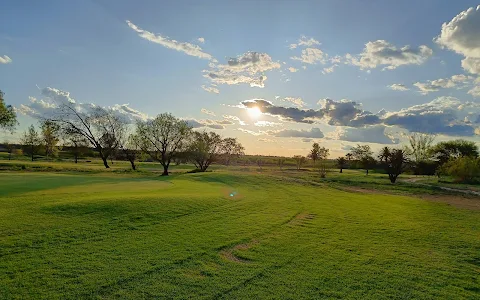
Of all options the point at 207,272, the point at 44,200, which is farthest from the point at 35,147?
the point at 207,272

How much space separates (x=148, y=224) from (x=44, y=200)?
632cm

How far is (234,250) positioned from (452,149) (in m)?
100

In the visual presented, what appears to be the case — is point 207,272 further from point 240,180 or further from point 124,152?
point 124,152

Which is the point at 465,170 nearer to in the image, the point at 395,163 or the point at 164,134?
the point at 395,163

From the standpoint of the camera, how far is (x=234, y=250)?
948 centimetres

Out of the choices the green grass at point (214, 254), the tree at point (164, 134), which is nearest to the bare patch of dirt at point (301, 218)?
the green grass at point (214, 254)

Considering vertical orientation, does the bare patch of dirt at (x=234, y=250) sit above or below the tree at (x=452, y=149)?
below

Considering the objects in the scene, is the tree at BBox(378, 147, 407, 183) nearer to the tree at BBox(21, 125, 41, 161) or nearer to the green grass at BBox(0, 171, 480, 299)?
the green grass at BBox(0, 171, 480, 299)

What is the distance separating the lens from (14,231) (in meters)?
9.70

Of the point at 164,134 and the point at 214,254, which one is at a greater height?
the point at 164,134

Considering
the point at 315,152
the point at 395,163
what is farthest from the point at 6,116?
the point at 315,152

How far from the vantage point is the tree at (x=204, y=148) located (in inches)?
2499

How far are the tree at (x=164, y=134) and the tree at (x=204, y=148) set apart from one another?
7300 mm

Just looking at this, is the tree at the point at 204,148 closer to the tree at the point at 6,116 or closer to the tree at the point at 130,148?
the tree at the point at 130,148
